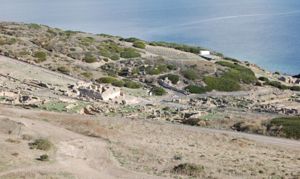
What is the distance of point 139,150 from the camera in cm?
2700

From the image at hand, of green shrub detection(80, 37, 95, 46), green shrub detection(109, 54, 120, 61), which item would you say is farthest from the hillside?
green shrub detection(80, 37, 95, 46)

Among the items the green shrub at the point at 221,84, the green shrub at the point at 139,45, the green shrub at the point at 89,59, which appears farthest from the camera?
the green shrub at the point at 139,45

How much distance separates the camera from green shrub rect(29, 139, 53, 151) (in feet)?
84.4

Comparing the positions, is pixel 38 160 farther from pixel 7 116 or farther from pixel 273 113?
pixel 273 113

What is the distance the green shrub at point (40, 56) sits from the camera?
58.5m

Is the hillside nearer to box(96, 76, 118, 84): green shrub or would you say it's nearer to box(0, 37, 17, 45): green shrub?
box(96, 76, 118, 84): green shrub

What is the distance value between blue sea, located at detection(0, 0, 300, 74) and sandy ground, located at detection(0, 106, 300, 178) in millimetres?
62977

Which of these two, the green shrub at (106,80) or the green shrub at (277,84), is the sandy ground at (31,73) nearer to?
the green shrub at (106,80)

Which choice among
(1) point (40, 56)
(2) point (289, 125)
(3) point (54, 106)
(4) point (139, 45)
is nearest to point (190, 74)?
(1) point (40, 56)

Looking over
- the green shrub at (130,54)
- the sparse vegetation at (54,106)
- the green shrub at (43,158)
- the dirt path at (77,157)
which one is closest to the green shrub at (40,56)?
the green shrub at (130,54)

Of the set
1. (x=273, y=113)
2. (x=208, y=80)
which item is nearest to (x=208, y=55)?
(x=208, y=80)

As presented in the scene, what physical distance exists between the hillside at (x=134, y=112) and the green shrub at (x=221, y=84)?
0.12m

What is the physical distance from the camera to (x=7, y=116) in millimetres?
33625

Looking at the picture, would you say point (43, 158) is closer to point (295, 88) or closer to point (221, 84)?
point (221, 84)
